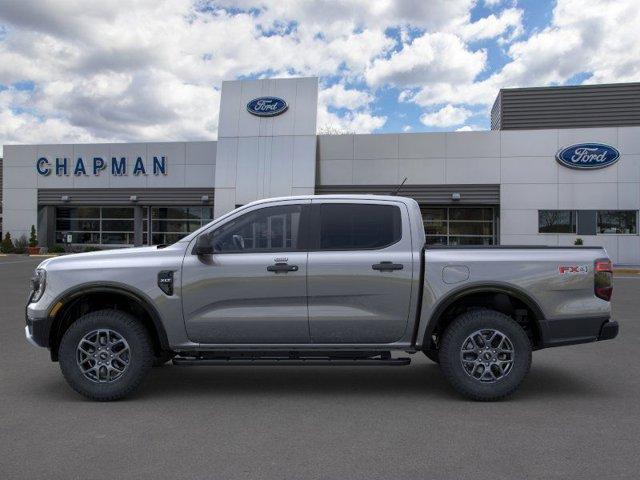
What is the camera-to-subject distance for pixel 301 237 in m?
5.41

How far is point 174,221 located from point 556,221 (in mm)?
19719

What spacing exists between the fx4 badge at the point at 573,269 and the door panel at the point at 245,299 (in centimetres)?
238

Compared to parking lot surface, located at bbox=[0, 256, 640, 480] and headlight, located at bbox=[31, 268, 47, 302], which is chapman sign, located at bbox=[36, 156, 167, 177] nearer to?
parking lot surface, located at bbox=[0, 256, 640, 480]

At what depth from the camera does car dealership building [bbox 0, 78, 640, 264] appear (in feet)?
82.6

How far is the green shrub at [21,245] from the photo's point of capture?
31.6m

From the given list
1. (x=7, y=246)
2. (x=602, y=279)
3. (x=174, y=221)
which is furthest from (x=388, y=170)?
(x=602, y=279)

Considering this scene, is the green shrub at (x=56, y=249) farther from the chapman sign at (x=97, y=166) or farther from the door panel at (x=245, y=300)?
the door panel at (x=245, y=300)

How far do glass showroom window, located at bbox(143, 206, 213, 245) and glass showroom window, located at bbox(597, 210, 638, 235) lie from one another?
→ 63.3ft

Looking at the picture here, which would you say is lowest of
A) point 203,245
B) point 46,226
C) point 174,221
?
point 203,245

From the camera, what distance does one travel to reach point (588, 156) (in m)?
25.0

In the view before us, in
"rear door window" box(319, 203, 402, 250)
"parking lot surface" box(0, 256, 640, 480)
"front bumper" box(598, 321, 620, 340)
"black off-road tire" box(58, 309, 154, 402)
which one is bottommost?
"parking lot surface" box(0, 256, 640, 480)

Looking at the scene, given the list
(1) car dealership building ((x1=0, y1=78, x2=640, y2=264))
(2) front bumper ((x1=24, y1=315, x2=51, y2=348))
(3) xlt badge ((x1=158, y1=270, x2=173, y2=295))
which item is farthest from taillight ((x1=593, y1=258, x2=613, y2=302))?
(1) car dealership building ((x1=0, y1=78, x2=640, y2=264))

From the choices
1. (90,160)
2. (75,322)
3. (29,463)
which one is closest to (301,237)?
(75,322)

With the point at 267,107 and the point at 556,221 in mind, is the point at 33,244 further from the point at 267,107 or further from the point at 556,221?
the point at 556,221
